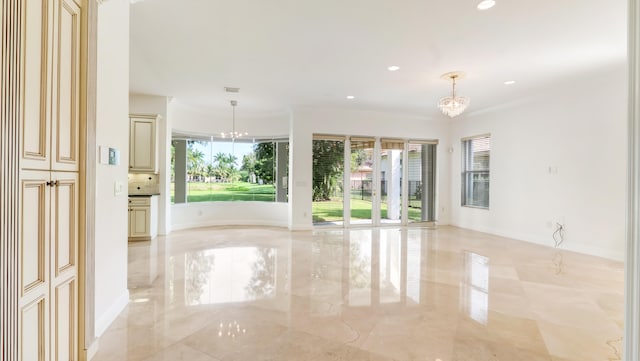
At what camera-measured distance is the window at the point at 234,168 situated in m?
7.89

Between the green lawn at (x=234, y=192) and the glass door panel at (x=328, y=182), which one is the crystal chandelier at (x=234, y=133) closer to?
the green lawn at (x=234, y=192)

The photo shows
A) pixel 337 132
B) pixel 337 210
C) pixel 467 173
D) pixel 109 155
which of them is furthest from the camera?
pixel 467 173

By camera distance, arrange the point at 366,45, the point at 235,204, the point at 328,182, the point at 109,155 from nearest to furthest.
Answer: the point at 109,155 → the point at 366,45 → the point at 328,182 → the point at 235,204

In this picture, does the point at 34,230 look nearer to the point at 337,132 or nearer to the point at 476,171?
the point at 337,132

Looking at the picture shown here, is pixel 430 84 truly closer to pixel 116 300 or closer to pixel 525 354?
pixel 525 354

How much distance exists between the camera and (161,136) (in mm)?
6414

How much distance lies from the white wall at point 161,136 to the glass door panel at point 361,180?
13.7 feet

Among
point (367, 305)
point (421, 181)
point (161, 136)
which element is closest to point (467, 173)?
point (421, 181)

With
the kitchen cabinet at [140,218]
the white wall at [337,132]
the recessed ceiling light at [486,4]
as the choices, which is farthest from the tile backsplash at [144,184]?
the recessed ceiling light at [486,4]

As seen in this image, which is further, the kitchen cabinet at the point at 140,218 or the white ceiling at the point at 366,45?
the kitchen cabinet at the point at 140,218

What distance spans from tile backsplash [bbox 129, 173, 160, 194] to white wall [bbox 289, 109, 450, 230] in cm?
288

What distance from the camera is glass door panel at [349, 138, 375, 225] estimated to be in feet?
25.5

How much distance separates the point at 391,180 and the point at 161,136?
5.44 meters

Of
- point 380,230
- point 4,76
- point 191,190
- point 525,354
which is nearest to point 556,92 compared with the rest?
point 380,230
